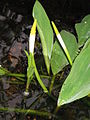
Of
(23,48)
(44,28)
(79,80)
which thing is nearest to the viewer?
(79,80)

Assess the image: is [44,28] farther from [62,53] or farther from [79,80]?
[79,80]

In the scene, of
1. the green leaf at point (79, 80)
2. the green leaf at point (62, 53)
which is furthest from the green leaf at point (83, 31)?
the green leaf at point (79, 80)

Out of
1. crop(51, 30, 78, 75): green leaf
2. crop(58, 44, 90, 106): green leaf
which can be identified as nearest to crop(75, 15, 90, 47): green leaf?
crop(51, 30, 78, 75): green leaf

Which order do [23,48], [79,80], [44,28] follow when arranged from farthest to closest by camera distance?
[23,48] < [44,28] < [79,80]

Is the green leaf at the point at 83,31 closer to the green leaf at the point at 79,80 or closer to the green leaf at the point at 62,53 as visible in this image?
the green leaf at the point at 62,53

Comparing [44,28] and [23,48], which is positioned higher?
[44,28]

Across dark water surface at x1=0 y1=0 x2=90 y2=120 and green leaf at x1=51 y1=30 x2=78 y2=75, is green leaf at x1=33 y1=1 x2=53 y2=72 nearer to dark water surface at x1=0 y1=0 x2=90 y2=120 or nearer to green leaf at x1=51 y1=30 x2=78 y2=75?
green leaf at x1=51 y1=30 x2=78 y2=75

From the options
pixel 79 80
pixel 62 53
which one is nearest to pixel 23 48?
pixel 62 53

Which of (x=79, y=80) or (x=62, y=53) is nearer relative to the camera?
(x=79, y=80)
